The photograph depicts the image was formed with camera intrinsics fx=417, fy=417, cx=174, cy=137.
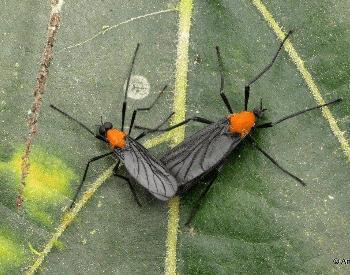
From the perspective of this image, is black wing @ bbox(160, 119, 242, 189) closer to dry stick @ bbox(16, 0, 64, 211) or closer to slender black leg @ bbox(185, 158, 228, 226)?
slender black leg @ bbox(185, 158, 228, 226)

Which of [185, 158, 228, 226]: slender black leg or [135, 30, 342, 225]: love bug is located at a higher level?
[135, 30, 342, 225]: love bug

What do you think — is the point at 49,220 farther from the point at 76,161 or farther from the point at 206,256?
the point at 206,256

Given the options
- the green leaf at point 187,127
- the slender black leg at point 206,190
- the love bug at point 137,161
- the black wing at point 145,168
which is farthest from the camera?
the black wing at point 145,168

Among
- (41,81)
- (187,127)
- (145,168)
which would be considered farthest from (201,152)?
(41,81)

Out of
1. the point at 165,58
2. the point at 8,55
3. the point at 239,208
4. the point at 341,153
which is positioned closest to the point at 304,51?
the point at 341,153

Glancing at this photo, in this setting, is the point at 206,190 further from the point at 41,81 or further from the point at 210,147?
the point at 41,81

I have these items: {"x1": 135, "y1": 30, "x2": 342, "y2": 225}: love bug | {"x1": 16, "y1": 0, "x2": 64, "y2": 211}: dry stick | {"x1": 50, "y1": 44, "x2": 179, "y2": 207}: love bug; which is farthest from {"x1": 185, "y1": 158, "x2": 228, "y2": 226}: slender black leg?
{"x1": 16, "y1": 0, "x2": 64, "y2": 211}: dry stick

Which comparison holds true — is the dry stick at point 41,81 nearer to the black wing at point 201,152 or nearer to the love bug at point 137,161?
the love bug at point 137,161

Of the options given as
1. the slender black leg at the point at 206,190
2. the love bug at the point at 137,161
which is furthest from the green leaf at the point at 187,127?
the love bug at the point at 137,161
